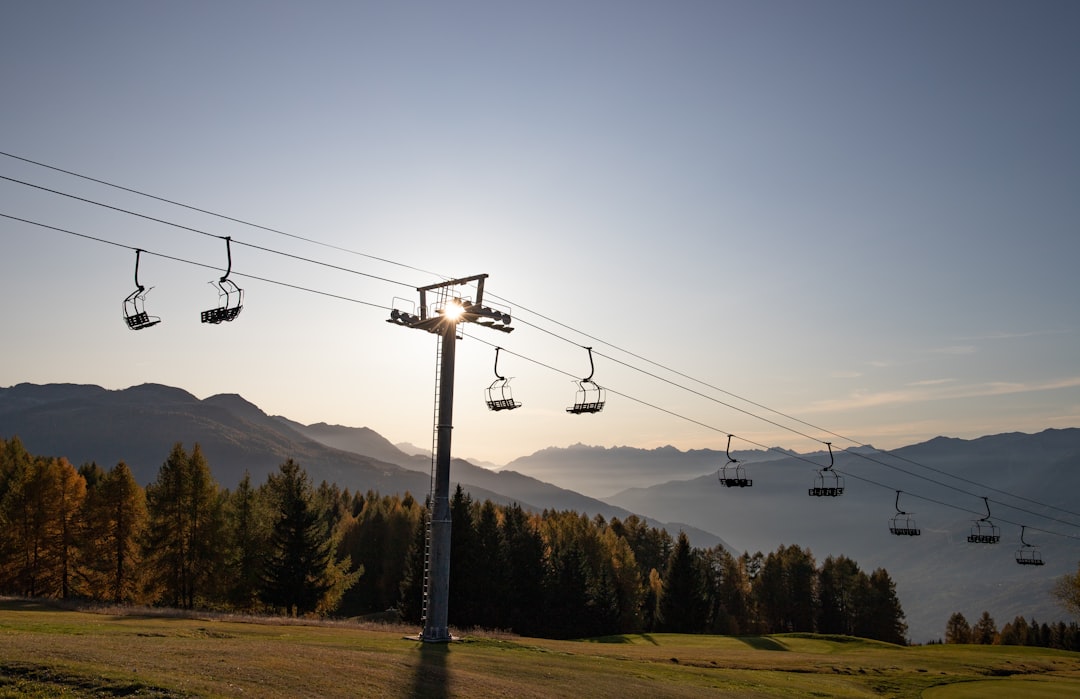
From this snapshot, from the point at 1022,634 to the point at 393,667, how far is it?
5334 inches

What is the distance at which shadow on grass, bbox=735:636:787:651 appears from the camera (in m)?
79.5

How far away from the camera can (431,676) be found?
32312 mm

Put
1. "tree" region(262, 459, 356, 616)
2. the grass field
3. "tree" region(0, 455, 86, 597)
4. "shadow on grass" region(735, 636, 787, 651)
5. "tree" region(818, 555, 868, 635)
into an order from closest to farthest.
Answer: the grass field < "tree" region(262, 459, 356, 616) < "tree" region(0, 455, 86, 597) < "shadow on grass" region(735, 636, 787, 651) < "tree" region(818, 555, 868, 635)

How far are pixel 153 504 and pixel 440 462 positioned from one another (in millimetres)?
41632

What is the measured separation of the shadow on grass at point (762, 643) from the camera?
79.5 metres

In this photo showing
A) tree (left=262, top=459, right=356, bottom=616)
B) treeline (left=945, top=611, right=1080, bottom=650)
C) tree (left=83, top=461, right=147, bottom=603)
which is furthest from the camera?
treeline (left=945, top=611, right=1080, bottom=650)

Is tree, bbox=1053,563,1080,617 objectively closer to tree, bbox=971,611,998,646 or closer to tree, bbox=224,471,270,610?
tree, bbox=971,611,998,646

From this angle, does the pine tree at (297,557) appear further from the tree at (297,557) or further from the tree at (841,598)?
the tree at (841,598)

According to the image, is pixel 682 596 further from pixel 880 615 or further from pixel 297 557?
pixel 297 557

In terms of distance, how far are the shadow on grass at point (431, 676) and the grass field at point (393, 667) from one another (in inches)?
3.6

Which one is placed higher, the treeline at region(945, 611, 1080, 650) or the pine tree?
the pine tree

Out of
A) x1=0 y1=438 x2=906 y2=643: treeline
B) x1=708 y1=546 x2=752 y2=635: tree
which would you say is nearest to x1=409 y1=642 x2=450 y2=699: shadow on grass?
x1=0 y1=438 x2=906 y2=643: treeline

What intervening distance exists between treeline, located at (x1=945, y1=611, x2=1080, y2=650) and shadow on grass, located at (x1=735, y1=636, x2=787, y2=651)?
61.7 metres

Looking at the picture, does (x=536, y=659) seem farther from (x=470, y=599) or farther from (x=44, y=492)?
(x=44, y=492)
